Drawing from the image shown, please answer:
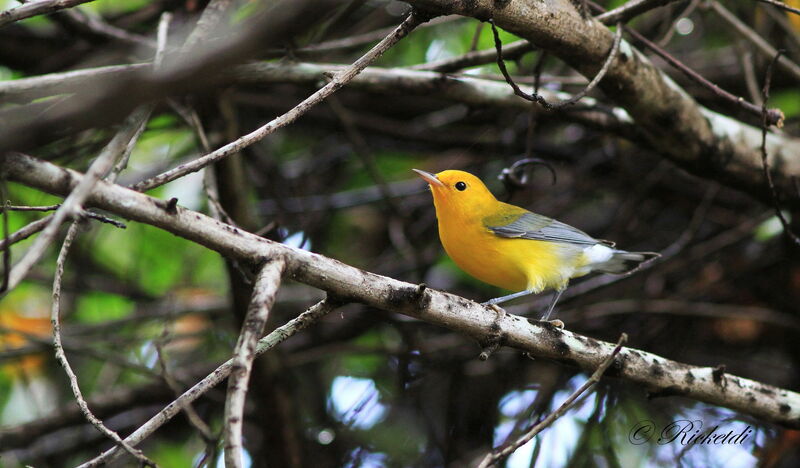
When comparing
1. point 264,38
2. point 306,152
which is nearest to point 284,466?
point 306,152

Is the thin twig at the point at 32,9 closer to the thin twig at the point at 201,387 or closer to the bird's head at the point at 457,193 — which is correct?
the thin twig at the point at 201,387

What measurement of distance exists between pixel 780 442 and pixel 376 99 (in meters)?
3.68

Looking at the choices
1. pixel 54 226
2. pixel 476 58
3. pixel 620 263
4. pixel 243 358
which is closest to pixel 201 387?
pixel 243 358

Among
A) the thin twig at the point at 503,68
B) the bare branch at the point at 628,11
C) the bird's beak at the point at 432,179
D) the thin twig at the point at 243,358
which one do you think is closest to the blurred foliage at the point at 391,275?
the bird's beak at the point at 432,179

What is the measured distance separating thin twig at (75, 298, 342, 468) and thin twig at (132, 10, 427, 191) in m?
0.51

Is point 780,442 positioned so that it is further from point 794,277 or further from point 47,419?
point 47,419

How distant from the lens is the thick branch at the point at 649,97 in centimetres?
268

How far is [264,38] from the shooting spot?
5.23 feet

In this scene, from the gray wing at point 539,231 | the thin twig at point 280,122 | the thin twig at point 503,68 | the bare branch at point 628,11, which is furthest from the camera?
the gray wing at point 539,231

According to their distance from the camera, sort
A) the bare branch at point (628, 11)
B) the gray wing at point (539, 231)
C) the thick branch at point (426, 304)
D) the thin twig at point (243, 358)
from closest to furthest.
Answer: the thin twig at point (243, 358) → the thick branch at point (426, 304) → the bare branch at point (628, 11) → the gray wing at point (539, 231)

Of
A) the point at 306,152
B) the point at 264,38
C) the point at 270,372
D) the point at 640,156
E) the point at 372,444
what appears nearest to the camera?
the point at 264,38

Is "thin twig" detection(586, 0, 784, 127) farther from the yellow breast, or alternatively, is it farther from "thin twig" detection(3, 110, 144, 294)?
"thin twig" detection(3, 110, 144, 294)

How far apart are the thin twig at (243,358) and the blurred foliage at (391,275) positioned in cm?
235

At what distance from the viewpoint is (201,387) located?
6.44 ft
